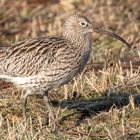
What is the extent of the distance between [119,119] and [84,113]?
0.74 metres

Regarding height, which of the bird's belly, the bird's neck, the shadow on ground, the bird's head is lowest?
the shadow on ground

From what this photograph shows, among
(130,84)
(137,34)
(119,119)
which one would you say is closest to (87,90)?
(130,84)

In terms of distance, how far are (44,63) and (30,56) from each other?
0.84 feet

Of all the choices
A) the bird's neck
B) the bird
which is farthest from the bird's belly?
the bird's neck

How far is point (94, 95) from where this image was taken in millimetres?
11477

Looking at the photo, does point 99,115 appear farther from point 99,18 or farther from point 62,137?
point 99,18

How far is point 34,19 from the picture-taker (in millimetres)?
16500

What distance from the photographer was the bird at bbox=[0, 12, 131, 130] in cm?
1021

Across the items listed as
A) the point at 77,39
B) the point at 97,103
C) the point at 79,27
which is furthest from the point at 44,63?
the point at 97,103

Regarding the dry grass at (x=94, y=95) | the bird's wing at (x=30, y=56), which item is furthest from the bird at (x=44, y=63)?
the dry grass at (x=94, y=95)

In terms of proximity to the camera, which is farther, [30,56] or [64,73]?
[30,56]

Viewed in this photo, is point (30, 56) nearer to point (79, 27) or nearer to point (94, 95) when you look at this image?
point (79, 27)

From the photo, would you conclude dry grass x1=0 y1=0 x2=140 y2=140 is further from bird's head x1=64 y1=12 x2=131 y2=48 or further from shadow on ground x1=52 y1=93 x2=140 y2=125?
bird's head x1=64 y1=12 x2=131 y2=48

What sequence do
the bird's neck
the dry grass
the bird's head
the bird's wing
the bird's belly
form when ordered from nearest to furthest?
the dry grass
the bird's belly
the bird's wing
the bird's neck
the bird's head
